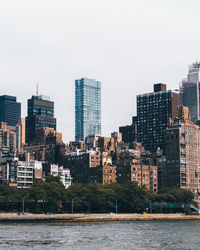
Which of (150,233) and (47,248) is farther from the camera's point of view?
(150,233)

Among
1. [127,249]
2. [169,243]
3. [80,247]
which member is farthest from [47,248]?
[169,243]

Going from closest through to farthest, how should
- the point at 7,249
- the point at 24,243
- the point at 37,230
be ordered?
1. the point at 7,249
2. the point at 24,243
3. the point at 37,230

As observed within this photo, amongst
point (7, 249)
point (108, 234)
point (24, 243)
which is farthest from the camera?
point (108, 234)

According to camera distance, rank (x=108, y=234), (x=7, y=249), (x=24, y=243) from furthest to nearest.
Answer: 1. (x=108, y=234)
2. (x=24, y=243)
3. (x=7, y=249)

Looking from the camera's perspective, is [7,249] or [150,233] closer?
[7,249]

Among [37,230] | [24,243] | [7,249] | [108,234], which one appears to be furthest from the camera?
[37,230]

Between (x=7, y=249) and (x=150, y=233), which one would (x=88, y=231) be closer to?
(x=150, y=233)

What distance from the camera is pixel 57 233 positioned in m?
170

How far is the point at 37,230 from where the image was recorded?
18175 cm

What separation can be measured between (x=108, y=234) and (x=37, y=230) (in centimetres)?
2511

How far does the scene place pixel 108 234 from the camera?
556 feet

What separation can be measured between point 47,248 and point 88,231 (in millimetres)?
49194

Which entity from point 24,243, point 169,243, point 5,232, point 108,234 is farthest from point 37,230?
point 169,243

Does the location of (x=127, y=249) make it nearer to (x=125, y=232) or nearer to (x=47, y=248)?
(x=47, y=248)
